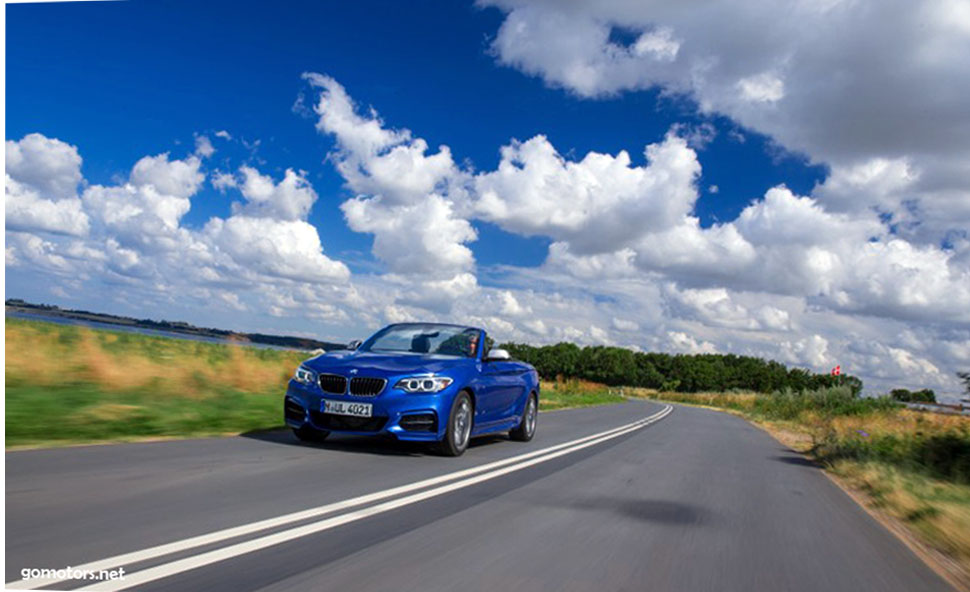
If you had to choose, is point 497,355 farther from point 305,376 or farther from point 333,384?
point 305,376

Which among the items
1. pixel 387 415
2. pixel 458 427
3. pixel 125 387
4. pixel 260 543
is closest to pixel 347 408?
pixel 387 415

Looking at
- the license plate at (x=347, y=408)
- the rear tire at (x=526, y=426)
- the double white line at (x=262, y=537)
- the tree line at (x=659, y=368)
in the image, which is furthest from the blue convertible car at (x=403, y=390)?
the tree line at (x=659, y=368)

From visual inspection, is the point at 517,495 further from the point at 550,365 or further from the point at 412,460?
the point at 550,365

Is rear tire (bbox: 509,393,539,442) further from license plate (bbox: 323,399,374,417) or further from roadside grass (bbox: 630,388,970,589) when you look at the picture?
roadside grass (bbox: 630,388,970,589)

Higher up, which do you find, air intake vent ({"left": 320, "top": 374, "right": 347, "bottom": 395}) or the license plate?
air intake vent ({"left": 320, "top": 374, "right": 347, "bottom": 395})

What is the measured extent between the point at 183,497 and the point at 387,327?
541cm

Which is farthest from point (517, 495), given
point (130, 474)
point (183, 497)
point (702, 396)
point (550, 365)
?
point (550, 365)

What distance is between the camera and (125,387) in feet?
41.9

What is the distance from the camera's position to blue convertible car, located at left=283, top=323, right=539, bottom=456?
8211 mm

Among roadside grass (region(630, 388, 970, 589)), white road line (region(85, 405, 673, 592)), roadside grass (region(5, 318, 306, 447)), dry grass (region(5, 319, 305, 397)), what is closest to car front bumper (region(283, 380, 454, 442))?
white road line (region(85, 405, 673, 592))

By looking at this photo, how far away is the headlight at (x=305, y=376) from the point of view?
853 cm

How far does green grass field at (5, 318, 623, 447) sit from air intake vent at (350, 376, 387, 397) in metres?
2.34

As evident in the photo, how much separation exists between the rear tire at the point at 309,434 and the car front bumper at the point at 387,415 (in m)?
0.26

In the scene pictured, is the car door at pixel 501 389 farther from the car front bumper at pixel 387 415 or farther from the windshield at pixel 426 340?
the car front bumper at pixel 387 415
